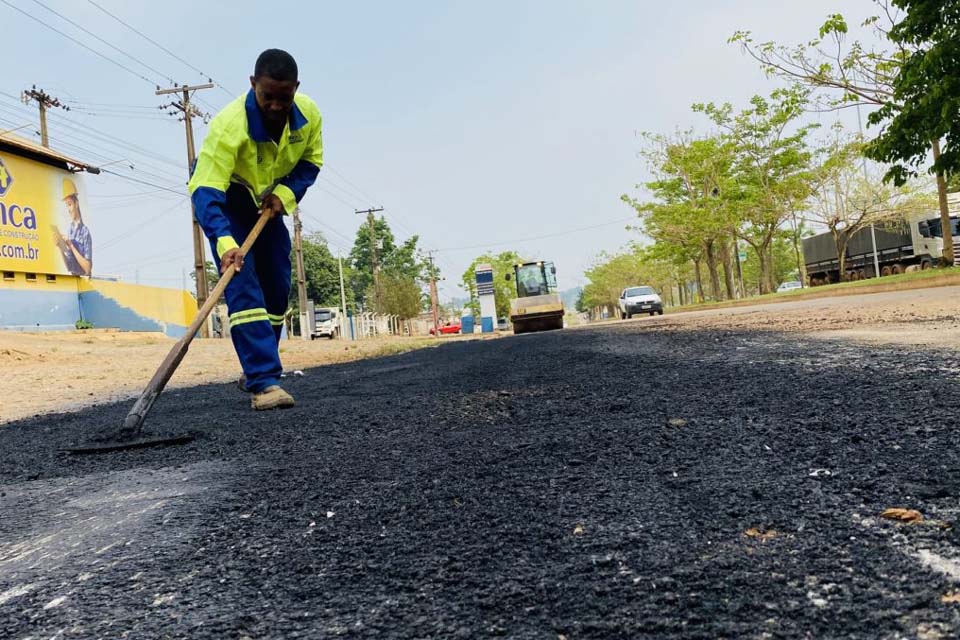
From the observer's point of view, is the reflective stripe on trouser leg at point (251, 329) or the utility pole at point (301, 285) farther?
the utility pole at point (301, 285)

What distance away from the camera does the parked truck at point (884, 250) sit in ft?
86.7

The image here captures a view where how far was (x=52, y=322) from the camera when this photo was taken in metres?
21.8

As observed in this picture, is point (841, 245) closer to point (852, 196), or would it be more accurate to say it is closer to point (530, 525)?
point (852, 196)

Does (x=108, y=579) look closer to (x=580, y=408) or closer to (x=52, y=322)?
(x=580, y=408)

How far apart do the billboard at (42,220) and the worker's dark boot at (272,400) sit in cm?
2129

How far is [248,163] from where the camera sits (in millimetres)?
3764

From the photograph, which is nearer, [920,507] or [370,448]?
[920,507]

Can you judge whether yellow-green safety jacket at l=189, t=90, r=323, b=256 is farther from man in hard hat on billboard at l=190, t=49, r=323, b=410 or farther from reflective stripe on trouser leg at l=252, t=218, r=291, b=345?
reflective stripe on trouser leg at l=252, t=218, r=291, b=345

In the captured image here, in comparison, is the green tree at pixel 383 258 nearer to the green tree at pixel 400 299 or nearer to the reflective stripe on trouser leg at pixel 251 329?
the green tree at pixel 400 299

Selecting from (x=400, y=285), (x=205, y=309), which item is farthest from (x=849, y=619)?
(x=400, y=285)

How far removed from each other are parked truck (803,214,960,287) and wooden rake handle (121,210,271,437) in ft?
88.7

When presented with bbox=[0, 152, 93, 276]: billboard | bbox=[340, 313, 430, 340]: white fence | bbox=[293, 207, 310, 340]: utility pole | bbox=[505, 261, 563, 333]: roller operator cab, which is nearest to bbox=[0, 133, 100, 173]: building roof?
bbox=[0, 152, 93, 276]: billboard

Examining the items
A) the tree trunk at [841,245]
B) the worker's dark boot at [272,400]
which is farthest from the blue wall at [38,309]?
the tree trunk at [841,245]

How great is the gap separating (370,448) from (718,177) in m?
30.3
